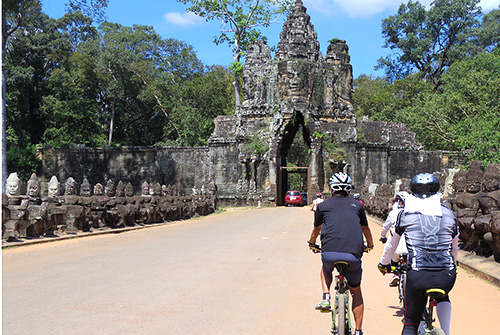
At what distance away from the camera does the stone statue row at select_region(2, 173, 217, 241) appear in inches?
529

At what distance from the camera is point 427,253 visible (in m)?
4.35

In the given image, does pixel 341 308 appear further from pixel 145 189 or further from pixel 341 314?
pixel 145 189

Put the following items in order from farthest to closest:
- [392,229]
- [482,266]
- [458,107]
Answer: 1. [458,107]
2. [482,266]
3. [392,229]

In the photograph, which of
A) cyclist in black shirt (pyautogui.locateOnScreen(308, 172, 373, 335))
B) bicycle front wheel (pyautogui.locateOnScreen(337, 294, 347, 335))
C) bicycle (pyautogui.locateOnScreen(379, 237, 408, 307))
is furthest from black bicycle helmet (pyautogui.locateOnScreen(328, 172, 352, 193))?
bicycle front wheel (pyautogui.locateOnScreen(337, 294, 347, 335))

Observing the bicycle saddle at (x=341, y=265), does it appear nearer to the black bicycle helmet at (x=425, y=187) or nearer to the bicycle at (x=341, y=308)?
the bicycle at (x=341, y=308)

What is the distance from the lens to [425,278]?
4.27 metres

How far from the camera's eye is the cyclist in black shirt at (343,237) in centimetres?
524

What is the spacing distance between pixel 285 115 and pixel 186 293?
29110 millimetres

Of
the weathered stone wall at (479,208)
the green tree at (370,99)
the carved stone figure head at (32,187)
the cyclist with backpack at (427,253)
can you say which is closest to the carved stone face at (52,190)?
the carved stone figure head at (32,187)

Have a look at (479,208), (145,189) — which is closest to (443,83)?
(145,189)

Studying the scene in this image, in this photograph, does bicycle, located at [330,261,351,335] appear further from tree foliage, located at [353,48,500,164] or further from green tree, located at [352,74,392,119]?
green tree, located at [352,74,392,119]

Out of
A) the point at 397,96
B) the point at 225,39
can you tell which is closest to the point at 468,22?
the point at 397,96

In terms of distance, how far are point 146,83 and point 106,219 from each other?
3124cm

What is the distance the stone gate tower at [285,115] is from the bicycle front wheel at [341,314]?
3045 centimetres
